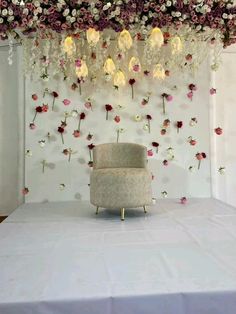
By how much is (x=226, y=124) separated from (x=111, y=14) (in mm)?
2354

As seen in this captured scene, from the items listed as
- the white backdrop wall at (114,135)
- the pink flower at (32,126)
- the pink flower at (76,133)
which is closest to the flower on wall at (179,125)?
the white backdrop wall at (114,135)

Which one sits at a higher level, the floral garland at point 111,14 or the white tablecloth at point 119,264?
the floral garland at point 111,14

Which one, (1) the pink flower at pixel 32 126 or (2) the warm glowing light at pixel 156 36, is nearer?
(2) the warm glowing light at pixel 156 36

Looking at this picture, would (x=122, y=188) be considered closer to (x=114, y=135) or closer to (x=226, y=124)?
(x=114, y=135)

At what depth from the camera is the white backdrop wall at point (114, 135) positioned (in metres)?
4.61

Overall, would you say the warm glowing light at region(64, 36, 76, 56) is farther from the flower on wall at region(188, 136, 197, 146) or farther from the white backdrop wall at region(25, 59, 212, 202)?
the flower on wall at region(188, 136, 197, 146)

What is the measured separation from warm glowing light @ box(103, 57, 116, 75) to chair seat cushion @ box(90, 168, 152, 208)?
1.55m

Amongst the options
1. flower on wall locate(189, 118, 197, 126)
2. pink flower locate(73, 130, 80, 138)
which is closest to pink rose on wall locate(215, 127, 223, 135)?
flower on wall locate(189, 118, 197, 126)

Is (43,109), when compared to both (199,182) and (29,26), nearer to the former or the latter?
(29,26)

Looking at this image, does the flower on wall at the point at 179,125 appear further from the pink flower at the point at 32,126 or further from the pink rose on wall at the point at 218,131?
the pink flower at the point at 32,126

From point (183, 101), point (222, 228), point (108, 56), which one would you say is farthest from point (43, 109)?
point (222, 228)

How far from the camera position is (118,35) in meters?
4.32

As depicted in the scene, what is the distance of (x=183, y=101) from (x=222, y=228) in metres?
2.17

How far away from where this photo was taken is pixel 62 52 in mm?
4383
